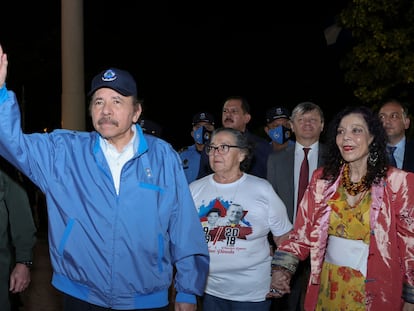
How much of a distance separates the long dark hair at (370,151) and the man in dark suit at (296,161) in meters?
1.70

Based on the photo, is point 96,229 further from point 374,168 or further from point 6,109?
point 374,168

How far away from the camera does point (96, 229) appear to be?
3.71 meters

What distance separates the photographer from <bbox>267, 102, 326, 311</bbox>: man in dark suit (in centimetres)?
653

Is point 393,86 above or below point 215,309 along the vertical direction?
above

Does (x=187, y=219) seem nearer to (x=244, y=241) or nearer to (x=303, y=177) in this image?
(x=244, y=241)

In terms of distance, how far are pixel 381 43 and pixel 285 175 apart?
11.0m

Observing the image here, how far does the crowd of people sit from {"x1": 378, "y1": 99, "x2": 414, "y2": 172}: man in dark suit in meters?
2.14

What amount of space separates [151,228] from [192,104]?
25.4 meters

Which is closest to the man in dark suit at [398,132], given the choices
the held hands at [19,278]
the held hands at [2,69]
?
the held hands at [19,278]

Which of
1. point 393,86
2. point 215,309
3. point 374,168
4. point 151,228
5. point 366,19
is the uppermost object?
point 366,19

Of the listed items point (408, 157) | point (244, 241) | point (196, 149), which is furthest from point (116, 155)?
point (196, 149)

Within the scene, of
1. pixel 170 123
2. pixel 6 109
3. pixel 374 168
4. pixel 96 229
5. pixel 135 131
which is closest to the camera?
pixel 6 109

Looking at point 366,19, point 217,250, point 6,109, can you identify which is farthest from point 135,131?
point 366,19

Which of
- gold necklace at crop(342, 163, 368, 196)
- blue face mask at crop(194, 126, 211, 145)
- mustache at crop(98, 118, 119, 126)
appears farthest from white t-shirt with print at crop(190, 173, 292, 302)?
blue face mask at crop(194, 126, 211, 145)
